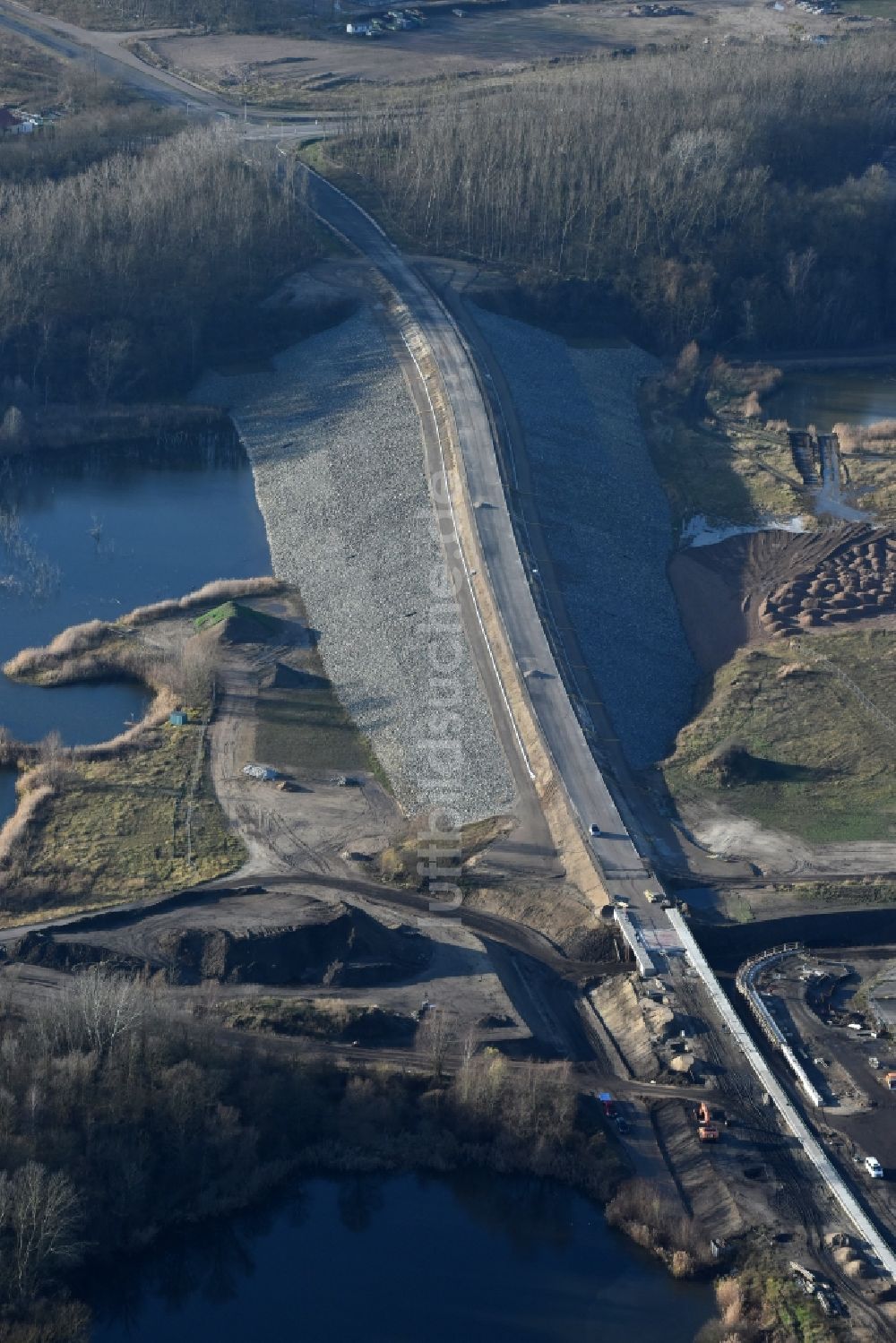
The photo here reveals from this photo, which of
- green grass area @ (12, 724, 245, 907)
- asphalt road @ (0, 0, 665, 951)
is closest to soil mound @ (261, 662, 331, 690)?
green grass area @ (12, 724, 245, 907)

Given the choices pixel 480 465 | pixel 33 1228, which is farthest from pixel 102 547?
pixel 33 1228

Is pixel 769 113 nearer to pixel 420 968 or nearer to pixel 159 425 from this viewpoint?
pixel 159 425

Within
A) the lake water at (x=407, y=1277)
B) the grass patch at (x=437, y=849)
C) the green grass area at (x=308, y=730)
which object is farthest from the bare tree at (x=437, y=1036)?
the green grass area at (x=308, y=730)

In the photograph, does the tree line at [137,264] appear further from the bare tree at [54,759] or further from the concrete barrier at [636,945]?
the concrete barrier at [636,945]

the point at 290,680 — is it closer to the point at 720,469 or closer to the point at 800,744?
the point at 800,744

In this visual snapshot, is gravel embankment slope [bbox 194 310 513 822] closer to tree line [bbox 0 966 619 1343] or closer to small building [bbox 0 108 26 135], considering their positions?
tree line [bbox 0 966 619 1343]

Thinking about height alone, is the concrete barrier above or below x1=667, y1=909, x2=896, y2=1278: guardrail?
above
